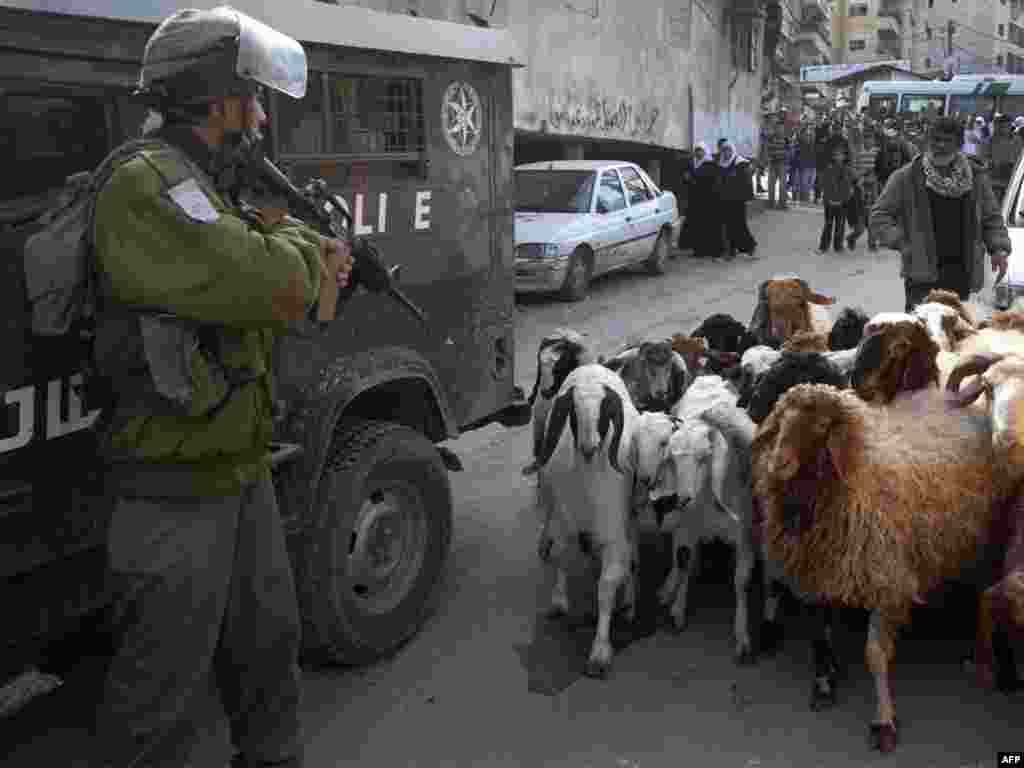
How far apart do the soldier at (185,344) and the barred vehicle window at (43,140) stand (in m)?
0.54

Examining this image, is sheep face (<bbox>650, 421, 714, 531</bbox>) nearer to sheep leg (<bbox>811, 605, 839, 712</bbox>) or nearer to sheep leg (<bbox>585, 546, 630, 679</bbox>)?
sheep leg (<bbox>585, 546, 630, 679</bbox>)

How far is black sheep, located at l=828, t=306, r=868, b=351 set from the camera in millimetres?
5594

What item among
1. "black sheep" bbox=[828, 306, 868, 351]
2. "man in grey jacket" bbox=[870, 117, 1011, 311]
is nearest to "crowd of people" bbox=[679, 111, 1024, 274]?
"man in grey jacket" bbox=[870, 117, 1011, 311]

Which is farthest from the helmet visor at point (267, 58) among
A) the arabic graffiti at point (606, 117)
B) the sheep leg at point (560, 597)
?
the arabic graffiti at point (606, 117)

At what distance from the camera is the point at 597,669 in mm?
4281

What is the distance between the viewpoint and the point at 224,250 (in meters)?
2.35

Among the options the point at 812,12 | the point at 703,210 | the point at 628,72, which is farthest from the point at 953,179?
the point at 812,12

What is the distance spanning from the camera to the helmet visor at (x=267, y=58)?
2533 mm

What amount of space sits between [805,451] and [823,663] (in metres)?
0.97

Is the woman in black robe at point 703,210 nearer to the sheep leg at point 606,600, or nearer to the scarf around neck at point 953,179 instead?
the scarf around neck at point 953,179

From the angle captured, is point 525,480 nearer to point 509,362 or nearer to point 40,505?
point 509,362

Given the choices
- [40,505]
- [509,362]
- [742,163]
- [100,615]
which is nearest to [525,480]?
[509,362]

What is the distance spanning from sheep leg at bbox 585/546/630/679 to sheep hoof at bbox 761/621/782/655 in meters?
0.68

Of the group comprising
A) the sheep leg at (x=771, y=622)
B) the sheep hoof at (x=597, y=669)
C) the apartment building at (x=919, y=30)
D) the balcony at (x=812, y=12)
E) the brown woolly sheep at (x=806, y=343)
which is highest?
the apartment building at (x=919, y=30)
